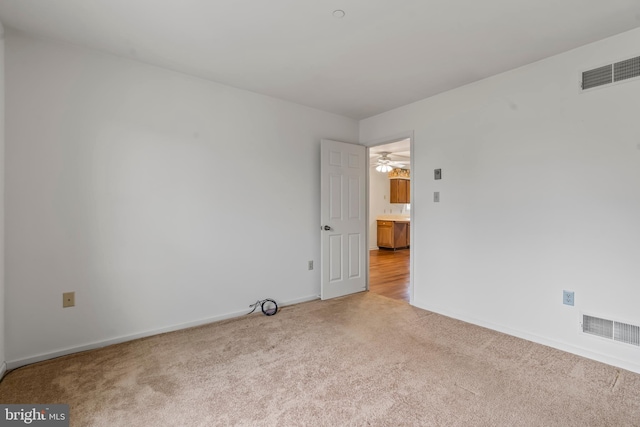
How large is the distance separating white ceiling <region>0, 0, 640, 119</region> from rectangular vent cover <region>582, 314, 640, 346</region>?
2098 millimetres

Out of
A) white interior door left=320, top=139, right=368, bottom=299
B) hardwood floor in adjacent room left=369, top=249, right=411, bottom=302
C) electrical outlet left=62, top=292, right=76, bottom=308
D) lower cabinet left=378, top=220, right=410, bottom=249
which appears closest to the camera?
electrical outlet left=62, top=292, right=76, bottom=308

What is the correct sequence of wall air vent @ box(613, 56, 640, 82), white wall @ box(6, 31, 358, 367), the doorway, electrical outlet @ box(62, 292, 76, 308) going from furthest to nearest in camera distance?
1. the doorway
2. electrical outlet @ box(62, 292, 76, 308)
3. white wall @ box(6, 31, 358, 367)
4. wall air vent @ box(613, 56, 640, 82)

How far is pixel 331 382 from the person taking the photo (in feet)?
6.61

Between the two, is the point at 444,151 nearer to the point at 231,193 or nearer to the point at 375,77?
the point at 375,77

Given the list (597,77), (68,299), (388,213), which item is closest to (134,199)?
(68,299)

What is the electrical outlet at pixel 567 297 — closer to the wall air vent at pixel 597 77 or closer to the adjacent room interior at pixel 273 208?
the adjacent room interior at pixel 273 208

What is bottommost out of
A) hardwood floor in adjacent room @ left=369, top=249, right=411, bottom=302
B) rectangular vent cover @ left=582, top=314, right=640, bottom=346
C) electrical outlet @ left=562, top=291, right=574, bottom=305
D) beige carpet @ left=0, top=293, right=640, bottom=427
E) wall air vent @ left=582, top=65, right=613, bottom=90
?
beige carpet @ left=0, top=293, right=640, bottom=427

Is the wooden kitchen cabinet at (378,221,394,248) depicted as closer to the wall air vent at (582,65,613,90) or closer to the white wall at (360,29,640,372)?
the white wall at (360,29,640,372)

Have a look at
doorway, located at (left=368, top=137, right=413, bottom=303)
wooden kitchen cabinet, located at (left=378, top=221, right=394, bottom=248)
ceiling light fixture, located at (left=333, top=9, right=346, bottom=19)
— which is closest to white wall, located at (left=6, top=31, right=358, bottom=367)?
ceiling light fixture, located at (left=333, top=9, right=346, bottom=19)

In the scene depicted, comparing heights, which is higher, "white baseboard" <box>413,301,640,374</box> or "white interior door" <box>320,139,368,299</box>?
"white interior door" <box>320,139,368,299</box>

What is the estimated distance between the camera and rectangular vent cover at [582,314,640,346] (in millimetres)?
2176

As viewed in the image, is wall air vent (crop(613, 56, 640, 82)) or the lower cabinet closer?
wall air vent (crop(613, 56, 640, 82))

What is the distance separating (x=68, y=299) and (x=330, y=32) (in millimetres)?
2845

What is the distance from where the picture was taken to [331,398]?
1.85 m
